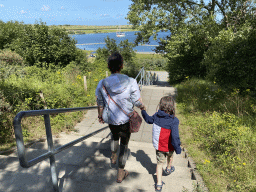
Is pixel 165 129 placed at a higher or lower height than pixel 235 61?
lower

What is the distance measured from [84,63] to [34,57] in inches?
164

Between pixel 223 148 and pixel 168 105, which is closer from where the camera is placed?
pixel 168 105

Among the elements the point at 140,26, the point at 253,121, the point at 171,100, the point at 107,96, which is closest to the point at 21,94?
the point at 107,96

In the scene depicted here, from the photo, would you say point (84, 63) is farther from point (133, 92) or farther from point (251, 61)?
point (133, 92)

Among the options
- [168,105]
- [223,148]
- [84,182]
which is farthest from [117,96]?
[223,148]

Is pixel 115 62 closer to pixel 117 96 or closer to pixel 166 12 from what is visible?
pixel 117 96

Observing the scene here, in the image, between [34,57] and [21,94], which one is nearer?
[21,94]

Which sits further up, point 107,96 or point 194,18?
point 194,18

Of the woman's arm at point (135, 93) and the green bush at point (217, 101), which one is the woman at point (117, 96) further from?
the green bush at point (217, 101)

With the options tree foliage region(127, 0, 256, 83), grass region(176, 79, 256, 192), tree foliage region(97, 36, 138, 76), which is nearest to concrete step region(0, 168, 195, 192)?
grass region(176, 79, 256, 192)

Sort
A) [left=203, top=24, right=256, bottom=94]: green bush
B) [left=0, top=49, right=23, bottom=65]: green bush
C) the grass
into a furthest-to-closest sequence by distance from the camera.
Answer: [left=0, top=49, right=23, bottom=65]: green bush, [left=203, top=24, right=256, bottom=94]: green bush, the grass

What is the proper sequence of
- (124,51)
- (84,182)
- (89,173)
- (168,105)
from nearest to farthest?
1. (84,182)
2. (168,105)
3. (89,173)
4. (124,51)

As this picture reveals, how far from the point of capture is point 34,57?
14.1m

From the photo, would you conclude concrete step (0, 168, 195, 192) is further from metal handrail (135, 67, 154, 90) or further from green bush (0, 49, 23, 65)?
green bush (0, 49, 23, 65)
